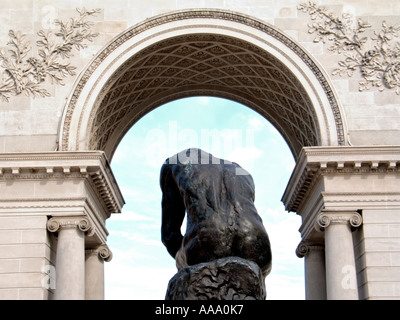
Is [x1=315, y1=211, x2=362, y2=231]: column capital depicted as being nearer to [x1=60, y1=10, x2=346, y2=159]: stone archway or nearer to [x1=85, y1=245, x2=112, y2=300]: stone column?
[x1=60, y1=10, x2=346, y2=159]: stone archway

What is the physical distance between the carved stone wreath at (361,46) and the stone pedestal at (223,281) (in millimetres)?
18685

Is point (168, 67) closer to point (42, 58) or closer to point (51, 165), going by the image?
point (42, 58)

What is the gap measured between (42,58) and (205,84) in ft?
25.9

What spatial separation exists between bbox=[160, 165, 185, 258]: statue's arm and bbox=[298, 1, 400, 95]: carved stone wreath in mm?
17395

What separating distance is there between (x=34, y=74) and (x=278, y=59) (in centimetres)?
891

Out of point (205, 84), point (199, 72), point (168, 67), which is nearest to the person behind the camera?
point (168, 67)

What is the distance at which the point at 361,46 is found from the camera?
25578 millimetres

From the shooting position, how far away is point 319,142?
24.4 m

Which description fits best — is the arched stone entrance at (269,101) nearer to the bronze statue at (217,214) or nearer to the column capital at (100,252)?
the column capital at (100,252)

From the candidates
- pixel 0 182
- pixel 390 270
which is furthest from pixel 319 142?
pixel 0 182

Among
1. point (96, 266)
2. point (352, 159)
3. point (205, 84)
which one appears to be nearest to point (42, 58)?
point (205, 84)

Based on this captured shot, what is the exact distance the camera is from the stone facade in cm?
2291

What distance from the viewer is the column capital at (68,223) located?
2292cm
